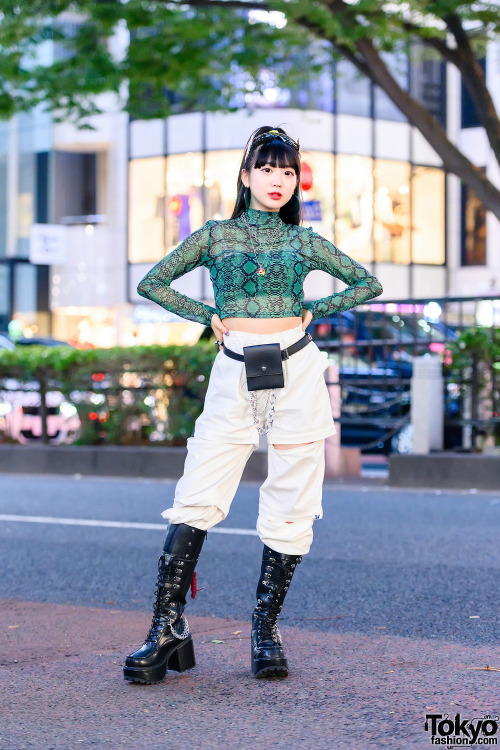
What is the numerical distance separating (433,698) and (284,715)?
1.54ft

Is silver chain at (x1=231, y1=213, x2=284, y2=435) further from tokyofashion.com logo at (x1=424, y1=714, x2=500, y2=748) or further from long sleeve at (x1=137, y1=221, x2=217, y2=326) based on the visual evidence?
tokyofashion.com logo at (x1=424, y1=714, x2=500, y2=748)

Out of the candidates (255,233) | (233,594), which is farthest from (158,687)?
(233,594)

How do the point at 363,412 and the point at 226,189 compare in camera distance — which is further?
the point at 226,189

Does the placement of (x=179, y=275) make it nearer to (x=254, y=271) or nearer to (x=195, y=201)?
(x=254, y=271)

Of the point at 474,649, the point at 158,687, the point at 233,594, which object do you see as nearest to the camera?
the point at 158,687

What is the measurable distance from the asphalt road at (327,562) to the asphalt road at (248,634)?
0.7 inches

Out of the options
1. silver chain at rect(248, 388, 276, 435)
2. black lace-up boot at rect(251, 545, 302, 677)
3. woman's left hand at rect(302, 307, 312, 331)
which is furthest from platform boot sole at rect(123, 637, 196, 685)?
woman's left hand at rect(302, 307, 312, 331)

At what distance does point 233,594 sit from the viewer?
6.05 meters

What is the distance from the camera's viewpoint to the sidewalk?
11.4ft

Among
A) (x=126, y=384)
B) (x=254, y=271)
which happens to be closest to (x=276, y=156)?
(x=254, y=271)

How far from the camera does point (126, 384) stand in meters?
13.4

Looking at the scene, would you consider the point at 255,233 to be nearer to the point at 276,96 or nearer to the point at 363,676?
the point at 363,676

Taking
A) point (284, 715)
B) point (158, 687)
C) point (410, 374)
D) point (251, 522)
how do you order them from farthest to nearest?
1. point (410, 374)
2. point (251, 522)
3. point (158, 687)
4. point (284, 715)

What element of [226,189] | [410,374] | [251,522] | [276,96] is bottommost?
[251,522]
